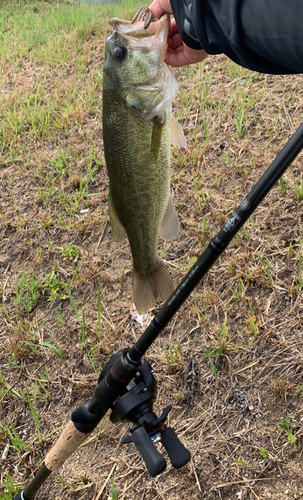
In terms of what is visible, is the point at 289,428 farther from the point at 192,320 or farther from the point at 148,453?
the point at 148,453

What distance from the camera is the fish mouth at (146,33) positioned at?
1.54 m

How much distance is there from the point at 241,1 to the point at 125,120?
53 centimetres

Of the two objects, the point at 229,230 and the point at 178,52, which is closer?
the point at 229,230

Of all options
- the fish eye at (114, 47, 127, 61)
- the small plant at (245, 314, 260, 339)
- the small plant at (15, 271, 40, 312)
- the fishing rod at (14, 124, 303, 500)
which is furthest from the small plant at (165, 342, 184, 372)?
the fish eye at (114, 47, 127, 61)

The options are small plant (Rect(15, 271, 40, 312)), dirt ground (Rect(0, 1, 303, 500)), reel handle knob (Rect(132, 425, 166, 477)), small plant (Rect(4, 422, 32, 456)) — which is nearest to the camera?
reel handle knob (Rect(132, 425, 166, 477))

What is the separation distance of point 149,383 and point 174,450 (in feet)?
0.84

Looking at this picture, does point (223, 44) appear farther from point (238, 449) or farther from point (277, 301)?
point (238, 449)

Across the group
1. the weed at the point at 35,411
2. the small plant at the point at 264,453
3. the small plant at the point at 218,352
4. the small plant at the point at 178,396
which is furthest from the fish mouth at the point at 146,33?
the weed at the point at 35,411

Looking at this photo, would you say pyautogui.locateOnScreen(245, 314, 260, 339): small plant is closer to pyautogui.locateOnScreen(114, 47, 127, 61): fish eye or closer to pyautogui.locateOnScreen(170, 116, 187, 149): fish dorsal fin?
pyautogui.locateOnScreen(170, 116, 187, 149): fish dorsal fin

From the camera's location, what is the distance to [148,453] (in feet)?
4.91

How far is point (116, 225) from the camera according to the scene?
5.45 feet

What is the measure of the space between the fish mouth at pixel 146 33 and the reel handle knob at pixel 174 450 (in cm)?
140

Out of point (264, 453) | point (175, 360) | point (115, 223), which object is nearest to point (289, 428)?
point (264, 453)

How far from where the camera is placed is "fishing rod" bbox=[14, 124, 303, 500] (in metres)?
1.37
